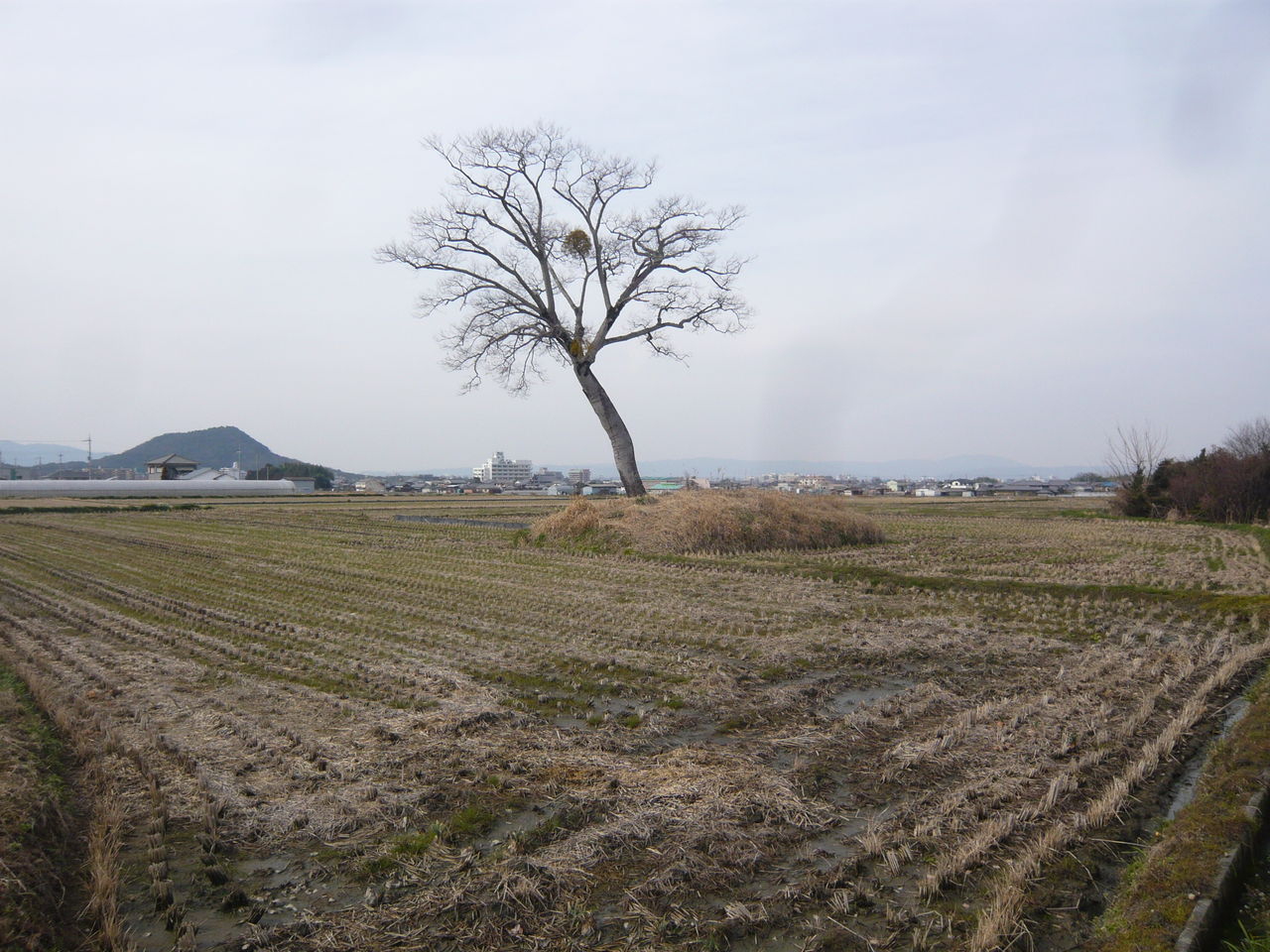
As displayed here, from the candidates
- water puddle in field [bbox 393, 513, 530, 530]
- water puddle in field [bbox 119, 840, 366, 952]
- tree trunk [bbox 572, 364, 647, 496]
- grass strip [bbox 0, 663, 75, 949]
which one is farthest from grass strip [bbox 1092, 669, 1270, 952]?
water puddle in field [bbox 393, 513, 530, 530]

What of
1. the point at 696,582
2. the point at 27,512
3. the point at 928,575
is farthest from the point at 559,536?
the point at 27,512

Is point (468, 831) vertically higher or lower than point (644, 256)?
lower

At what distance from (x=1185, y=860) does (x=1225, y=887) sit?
0.19m

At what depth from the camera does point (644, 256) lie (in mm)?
23188

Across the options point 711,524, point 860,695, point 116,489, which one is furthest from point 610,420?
point 116,489

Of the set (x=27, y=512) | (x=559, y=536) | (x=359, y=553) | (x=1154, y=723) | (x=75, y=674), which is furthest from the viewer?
(x=27, y=512)

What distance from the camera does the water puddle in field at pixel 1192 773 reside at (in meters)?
4.34

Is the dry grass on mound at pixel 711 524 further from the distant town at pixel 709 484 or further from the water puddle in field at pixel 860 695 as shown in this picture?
the water puddle in field at pixel 860 695

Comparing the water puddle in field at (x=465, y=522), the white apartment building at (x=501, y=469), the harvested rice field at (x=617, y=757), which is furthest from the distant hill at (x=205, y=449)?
the harvested rice field at (x=617, y=757)

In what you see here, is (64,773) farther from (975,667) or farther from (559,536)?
(559,536)

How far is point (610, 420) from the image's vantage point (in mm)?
23297

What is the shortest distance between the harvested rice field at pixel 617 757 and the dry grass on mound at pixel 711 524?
5566 millimetres

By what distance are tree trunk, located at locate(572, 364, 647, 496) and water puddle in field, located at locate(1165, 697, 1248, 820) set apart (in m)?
17.8

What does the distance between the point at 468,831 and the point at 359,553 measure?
552 inches
